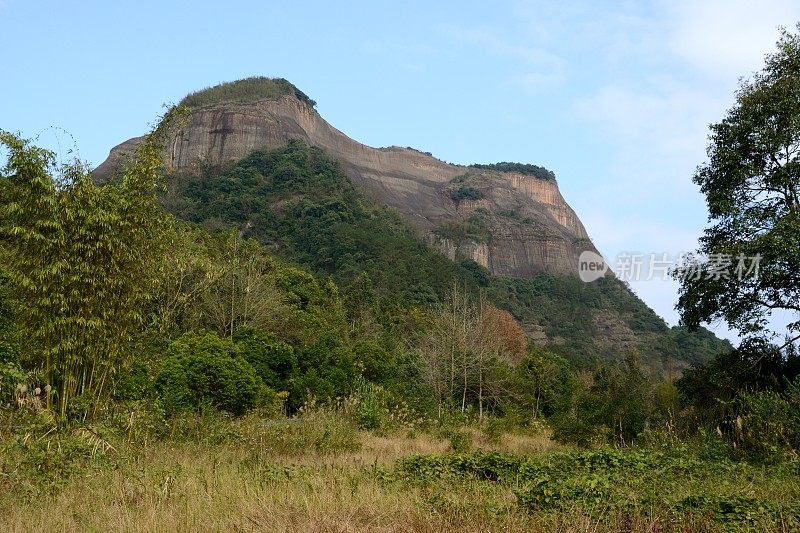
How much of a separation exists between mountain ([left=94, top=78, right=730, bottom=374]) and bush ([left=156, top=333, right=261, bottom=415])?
76.7ft

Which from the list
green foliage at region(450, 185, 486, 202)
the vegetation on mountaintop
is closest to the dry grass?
the vegetation on mountaintop

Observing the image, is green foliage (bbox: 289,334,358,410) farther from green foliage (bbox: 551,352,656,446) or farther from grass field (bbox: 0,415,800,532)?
grass field (bbox: 0,415,800,532)

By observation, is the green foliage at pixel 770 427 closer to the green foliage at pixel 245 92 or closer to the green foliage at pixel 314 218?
the green foliage at pixel 314 218

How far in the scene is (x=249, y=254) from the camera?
29.0 metres

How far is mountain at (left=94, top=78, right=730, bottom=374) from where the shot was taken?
62438 millimetres

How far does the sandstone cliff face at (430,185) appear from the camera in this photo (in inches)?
3875

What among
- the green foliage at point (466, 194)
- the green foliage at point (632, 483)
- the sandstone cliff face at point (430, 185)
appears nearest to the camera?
the green foliage at point (632, 483)

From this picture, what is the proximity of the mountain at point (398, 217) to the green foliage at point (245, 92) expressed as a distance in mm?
306

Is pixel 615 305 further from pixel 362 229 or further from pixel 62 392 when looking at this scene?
pixel 62 392

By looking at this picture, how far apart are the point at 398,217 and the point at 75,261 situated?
83.0 metres

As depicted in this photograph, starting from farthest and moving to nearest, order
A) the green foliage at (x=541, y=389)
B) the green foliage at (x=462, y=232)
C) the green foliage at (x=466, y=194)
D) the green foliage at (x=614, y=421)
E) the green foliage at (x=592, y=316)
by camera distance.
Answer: the green foliage at (x=466, y=194), the green foliage at (x=462, y=232), the green foliage at (x=592, y=316), the green foliage at (x=541, y=389), the green foliage at (x=614, y=421)

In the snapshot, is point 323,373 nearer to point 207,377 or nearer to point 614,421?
point 207,377

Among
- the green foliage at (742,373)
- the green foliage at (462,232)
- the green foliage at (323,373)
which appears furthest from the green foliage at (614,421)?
the green foliage at (462,232)

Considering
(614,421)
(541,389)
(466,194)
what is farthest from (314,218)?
(466,194)
